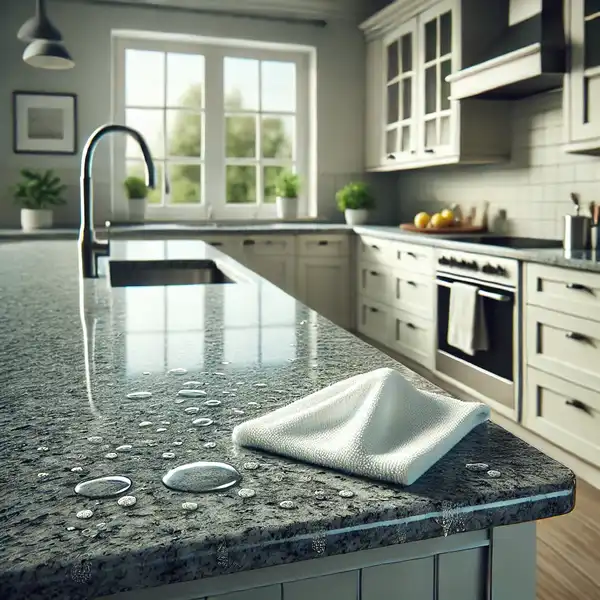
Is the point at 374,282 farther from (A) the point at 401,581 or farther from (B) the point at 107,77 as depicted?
(A) the point at 401,581

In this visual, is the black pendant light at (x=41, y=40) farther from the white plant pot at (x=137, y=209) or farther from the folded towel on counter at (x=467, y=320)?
the folded towel on counter at (x=467, y=320)

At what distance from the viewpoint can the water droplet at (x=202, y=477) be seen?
576 mm

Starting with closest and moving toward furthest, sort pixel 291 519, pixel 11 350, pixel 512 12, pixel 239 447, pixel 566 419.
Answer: pixel 291 519 < pixel 239 447 < pixel 11 350 < pixel 566 419 < pixel 512 12

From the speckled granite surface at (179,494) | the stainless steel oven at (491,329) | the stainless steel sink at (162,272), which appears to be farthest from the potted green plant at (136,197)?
the speckled granite surface at (179,494)

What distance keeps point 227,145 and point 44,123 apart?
137cm

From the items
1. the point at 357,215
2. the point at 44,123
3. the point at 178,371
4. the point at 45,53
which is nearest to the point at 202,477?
the point at 178,371

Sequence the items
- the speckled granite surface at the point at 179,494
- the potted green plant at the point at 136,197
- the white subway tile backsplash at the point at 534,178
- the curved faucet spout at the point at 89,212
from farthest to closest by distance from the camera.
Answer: the potted green plant at the point at 136,197 → the white subway tile backsplash at the point at 534,178 → the curved faucet spout at the point at 89,212 → the speckled granite surface at the point at 179,494

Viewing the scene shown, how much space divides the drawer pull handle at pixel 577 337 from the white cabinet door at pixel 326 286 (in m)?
2.55

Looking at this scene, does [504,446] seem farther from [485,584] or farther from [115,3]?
[115,3]

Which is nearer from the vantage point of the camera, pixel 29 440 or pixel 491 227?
pixel 29 440

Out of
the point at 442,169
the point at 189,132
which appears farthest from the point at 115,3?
the point at 442,169

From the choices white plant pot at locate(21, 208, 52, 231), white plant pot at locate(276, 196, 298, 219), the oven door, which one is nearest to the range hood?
the oven door

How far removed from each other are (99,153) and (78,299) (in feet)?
13.1

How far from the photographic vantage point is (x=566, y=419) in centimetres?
278
